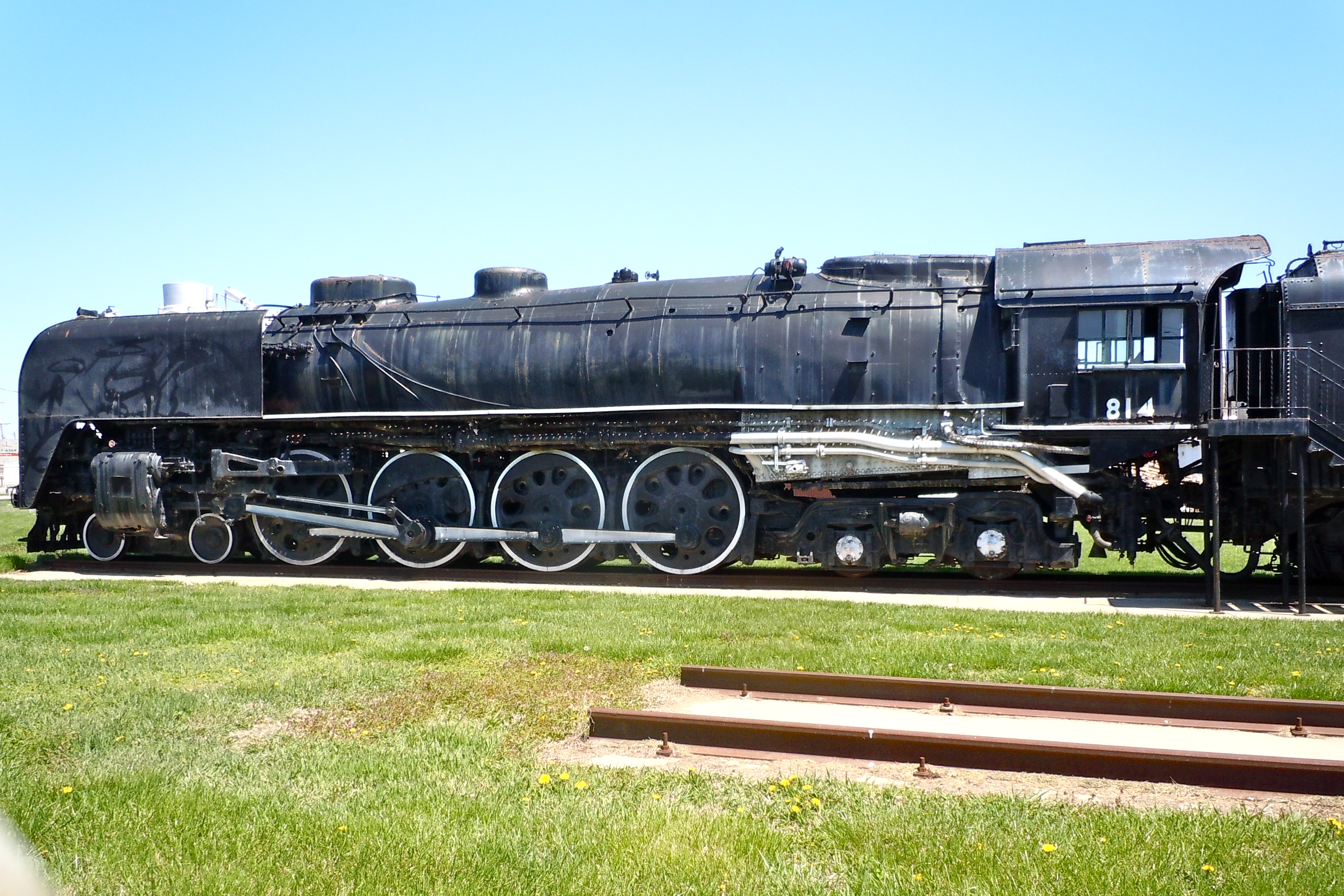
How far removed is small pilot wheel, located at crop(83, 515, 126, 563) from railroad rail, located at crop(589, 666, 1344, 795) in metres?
12.6

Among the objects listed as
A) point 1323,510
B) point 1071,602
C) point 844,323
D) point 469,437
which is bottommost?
point 1071,602

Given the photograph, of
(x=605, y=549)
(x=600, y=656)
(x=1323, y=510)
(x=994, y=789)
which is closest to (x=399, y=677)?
(x=600, y=656)

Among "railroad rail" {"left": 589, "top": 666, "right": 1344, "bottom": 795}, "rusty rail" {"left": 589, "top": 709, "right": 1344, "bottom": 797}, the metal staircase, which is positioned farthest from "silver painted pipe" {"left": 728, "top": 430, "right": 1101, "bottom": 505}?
"rusty rail" {"left": 589, "top": 709, "right": 1344, "bottom": 797}

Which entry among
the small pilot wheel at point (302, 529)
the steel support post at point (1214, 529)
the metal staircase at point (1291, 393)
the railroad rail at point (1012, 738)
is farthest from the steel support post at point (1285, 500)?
the small pilot wheel at point (302, 529)

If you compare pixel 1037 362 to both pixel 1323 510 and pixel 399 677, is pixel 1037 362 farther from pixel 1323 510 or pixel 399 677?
pixel 399 677

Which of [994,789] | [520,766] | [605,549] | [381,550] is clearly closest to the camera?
[994,789]

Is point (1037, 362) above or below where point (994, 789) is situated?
above

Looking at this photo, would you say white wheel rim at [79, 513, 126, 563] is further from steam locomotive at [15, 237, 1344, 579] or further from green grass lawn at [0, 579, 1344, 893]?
green grass lawn at [0, 579, 1344, 893]

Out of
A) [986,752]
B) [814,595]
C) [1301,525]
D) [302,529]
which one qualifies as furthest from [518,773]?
[302,529]

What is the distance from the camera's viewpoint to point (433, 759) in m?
6.18

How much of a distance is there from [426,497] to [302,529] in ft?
6.71

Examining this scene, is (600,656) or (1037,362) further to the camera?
(1037,362)

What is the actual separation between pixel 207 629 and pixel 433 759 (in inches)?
201

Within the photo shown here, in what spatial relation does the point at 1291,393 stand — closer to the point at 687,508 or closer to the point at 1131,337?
the point at 1131,337
